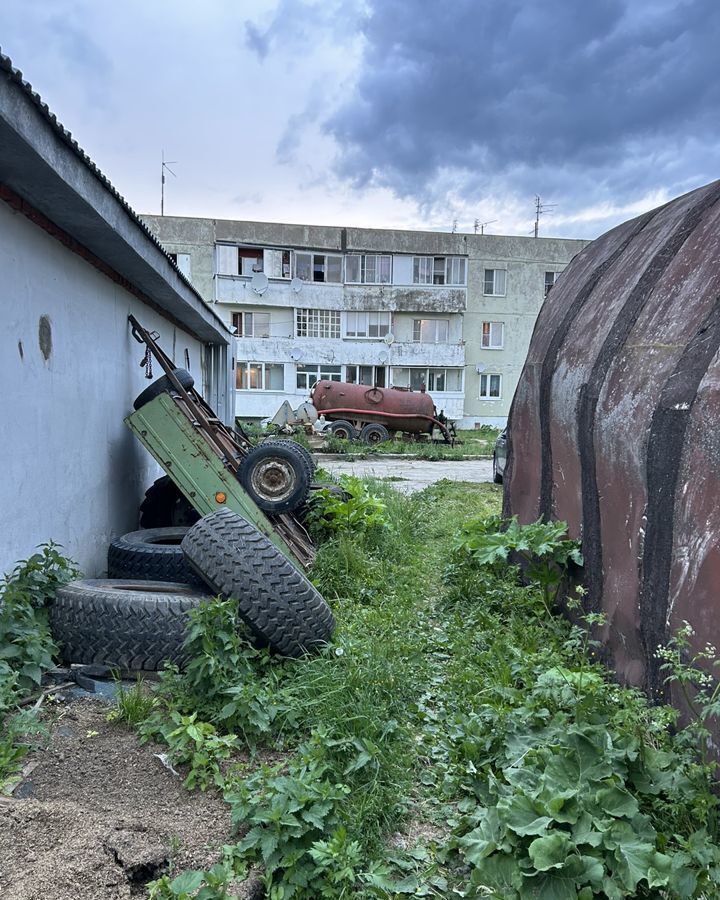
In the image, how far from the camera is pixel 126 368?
618cm

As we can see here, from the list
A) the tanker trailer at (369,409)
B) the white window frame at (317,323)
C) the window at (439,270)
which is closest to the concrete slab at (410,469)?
the tanker trailer at (369,409)

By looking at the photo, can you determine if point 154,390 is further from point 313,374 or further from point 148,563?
point 313,374

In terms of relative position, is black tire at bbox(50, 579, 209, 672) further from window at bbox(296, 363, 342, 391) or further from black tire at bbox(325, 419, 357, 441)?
window at bbox(296, 363, 342, 391)

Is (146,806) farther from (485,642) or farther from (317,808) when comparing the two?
(485,642)

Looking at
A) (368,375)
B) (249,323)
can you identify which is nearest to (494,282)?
(368,375)

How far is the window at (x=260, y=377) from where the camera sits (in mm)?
29219

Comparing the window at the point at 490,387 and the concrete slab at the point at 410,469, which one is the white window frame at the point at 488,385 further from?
the concrete slab at the point at 410,469

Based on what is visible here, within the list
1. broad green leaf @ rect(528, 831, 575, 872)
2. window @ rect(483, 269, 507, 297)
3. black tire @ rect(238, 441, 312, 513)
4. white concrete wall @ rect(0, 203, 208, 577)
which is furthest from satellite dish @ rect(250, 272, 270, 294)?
broad green leaf @ rect(528, 831, 575, 872)

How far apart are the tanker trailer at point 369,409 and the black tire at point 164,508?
15348 mm

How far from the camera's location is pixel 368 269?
30.4 m

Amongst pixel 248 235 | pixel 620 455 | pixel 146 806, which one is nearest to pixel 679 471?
pixel 620 455

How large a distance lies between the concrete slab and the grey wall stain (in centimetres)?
808

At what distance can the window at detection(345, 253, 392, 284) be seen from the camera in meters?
30.2

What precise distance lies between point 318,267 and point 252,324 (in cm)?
431
